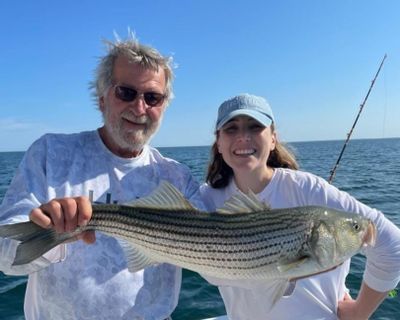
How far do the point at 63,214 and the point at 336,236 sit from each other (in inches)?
85.4

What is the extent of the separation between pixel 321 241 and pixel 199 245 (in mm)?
1005

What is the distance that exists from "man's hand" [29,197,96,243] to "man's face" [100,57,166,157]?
39.8 inches

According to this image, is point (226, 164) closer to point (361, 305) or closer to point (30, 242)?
point (361, 305)

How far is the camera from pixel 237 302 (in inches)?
162

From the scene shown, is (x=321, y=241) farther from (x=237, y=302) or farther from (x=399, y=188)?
(x=399, y=188)

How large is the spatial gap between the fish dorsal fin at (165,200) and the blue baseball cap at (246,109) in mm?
983

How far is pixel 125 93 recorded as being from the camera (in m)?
3.95

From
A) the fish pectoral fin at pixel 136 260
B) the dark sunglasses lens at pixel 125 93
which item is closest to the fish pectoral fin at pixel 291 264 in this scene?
the fish pectoral fin at pixel 136 260

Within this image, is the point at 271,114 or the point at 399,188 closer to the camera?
the point at 271,114

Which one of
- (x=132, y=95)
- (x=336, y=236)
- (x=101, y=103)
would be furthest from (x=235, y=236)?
(x=101, y=103)

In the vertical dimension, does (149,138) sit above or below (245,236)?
above

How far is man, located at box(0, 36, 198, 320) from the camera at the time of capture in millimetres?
3334

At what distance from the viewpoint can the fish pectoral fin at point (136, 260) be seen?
11.1ft

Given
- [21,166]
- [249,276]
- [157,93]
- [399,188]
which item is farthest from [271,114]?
[399,188]
